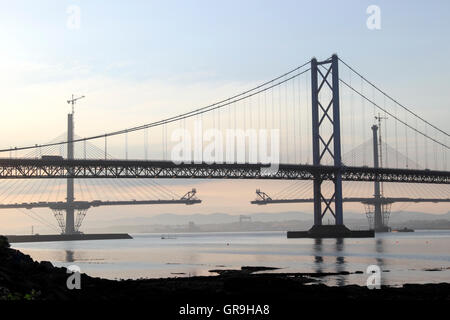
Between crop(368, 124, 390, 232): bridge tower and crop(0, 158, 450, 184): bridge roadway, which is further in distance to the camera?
crop(368, 124, 390, 232): bridge tower

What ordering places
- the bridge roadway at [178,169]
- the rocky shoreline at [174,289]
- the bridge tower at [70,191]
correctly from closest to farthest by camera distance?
the rocky shoreline at [174,289] < the bridge roadway at [178,169] < the bridge tower at [70,191]

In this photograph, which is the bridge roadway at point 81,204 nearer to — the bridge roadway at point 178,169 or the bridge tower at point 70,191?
the bridge tower at point 70,191

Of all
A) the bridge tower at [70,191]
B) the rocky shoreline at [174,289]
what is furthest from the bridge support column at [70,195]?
the rocky shoreline at [174,289]

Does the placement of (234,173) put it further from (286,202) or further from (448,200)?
(448,200)

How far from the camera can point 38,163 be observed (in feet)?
269

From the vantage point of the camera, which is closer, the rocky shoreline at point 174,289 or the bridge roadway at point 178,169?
the rocky shoreline at point 174,289

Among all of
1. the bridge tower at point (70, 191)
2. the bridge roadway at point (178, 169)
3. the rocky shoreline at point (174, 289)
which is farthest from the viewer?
the bridge tower at point (70, 191)

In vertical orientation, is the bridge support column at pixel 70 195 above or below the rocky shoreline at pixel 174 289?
above

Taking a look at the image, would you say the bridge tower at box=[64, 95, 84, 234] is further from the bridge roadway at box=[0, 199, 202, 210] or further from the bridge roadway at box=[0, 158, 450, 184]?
the bridge roadway at box=[0, 158, 450, 184]

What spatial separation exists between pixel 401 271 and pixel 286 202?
121 m

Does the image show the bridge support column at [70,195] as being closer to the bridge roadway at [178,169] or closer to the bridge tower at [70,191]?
the bridge tower at [70,191]

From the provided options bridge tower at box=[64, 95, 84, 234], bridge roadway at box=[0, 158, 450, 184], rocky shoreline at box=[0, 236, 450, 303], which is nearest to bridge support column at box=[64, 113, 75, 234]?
bridge tower at box=[64, 95, 84, 234]

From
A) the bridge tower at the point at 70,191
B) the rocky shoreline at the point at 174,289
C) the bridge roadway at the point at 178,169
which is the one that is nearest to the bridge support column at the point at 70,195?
the bridge tower at the point at 70,191
